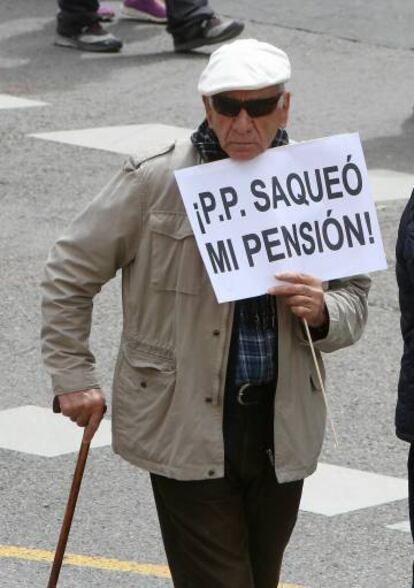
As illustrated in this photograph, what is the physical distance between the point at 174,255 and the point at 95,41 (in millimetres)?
10302

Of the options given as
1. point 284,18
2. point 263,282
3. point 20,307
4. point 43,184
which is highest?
point 263,282

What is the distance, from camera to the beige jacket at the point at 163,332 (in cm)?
480

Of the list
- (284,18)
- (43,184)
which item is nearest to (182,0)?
(284,18)

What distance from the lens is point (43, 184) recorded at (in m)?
11.4

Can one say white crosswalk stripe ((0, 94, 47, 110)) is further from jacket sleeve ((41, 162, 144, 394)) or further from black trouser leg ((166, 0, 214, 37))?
jacket sleeve ((41, 162, 144, 394))

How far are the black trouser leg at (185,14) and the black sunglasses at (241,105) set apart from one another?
32.8 ft

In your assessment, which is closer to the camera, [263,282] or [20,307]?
[263,282]

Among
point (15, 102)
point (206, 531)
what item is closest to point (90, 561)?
point (206, 531)

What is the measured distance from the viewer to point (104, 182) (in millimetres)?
11438

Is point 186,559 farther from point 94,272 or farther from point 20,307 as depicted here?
point 20,307

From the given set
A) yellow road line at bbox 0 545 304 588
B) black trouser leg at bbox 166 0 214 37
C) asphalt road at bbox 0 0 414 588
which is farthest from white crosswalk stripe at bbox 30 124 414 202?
yellow road line at bbox 0 545 304 588

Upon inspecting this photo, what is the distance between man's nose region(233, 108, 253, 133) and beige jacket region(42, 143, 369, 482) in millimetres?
210

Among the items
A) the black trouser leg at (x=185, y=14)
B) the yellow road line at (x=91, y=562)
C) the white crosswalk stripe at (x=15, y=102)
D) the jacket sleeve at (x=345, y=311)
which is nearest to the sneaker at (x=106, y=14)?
the black trouser leg at (x=185, y=14)

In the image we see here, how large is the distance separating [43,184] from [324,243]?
21.8 feet
